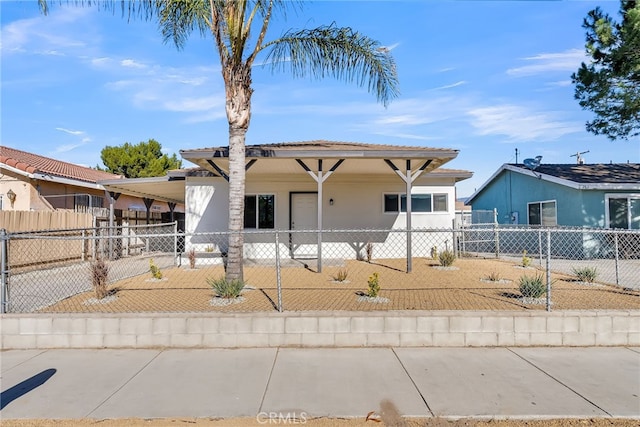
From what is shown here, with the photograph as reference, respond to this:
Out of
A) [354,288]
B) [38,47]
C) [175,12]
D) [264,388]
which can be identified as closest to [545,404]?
[264,388]

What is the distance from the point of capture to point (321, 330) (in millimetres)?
5086

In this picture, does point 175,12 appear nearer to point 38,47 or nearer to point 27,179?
point 38,47

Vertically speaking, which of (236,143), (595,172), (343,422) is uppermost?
(595,172)

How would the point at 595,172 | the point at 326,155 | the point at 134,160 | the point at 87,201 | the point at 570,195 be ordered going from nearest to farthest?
the point at 326,155 < the point at 570,195 < the point at 87,201 < the point at 595,172 < the point at 134,160

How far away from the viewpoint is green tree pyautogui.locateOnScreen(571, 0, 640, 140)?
1134cm

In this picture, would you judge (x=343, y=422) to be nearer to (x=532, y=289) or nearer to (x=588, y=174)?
(x=532, y=289)

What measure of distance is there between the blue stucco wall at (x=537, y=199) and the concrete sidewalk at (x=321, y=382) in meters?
10.7

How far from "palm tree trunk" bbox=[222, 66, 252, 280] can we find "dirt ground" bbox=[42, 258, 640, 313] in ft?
2.30

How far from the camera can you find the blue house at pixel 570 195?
13836 millimetres

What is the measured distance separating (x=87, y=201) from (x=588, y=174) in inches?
811

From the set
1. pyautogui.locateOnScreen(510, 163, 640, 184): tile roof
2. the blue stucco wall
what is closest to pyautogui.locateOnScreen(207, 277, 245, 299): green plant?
the blue stucco wall

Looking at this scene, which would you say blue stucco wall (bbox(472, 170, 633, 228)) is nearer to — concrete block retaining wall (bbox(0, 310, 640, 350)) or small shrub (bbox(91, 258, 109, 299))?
concrete block retaining wall (bbox(0, 310, 640, 350))

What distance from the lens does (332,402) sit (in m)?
3.55

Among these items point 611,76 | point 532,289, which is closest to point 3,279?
point 532,289
